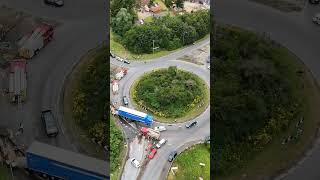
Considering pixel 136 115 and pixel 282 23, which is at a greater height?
pixel 282 23

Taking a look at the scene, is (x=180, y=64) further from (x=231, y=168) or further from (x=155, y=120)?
(x=231, y=168)

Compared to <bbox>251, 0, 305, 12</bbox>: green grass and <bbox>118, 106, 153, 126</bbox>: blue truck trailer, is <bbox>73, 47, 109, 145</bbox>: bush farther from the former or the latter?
<bbox>251, 0, 305, 12</bbox>: green grass

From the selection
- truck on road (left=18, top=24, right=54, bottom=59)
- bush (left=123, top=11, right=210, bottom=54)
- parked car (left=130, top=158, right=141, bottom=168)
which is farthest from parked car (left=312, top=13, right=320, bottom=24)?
truck on road (left=18, top=24, right=54, bottom=59)

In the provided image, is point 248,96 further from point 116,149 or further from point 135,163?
point 116,149

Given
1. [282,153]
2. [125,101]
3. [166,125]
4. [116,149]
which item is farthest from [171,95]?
[282,153]

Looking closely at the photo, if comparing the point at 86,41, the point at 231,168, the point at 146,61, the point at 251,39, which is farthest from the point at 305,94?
the point at 86,41

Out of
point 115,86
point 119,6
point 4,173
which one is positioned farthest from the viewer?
point 119,6

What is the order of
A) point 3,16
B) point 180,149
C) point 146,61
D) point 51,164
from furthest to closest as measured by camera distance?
point 3,16 → point 146,61 → point 180,149 → point 51,164
